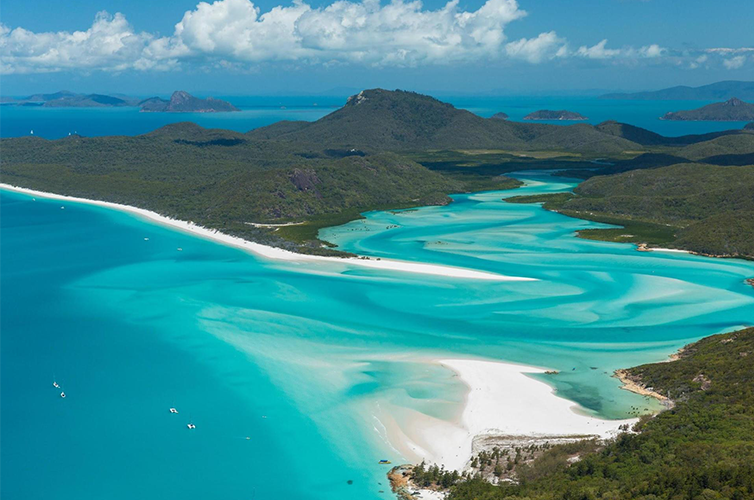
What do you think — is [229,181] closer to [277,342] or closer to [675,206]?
[675,206]

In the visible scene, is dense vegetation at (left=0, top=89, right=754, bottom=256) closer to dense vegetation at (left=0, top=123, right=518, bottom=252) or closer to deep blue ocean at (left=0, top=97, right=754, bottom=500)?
dense vegetation at (left=0, top=123, right=518, bottom=252)

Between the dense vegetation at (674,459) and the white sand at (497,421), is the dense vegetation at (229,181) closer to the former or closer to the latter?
the white sand at (497,421)

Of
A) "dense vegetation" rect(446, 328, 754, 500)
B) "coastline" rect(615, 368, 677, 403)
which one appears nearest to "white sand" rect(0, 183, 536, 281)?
"coastline" rect(615, 368, 677, 403)

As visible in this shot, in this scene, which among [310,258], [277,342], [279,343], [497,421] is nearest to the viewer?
[497,421]

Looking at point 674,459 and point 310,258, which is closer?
point 674,459

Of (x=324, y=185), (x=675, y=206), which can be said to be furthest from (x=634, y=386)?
(x=324, y=185)

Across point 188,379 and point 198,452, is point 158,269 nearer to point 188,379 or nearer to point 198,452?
point 188,379

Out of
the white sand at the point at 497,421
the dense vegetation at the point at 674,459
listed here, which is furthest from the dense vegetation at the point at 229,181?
the dense vegetation at the point at 674,459
